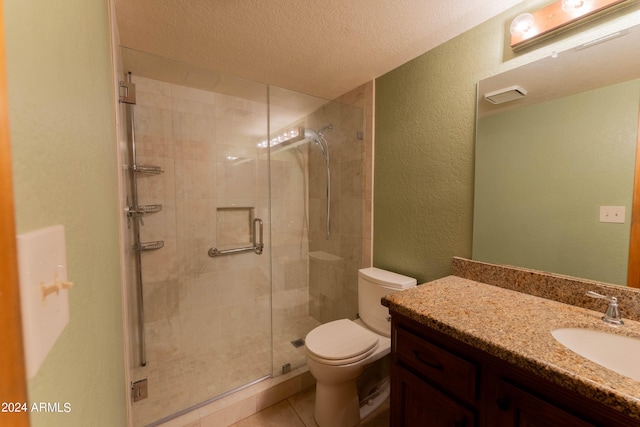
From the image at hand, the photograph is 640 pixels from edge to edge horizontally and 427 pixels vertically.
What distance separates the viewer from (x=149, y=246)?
199 centimetres

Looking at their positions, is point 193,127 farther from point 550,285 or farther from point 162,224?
point 550,285

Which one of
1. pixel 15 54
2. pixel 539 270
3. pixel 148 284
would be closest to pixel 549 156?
pixel 539 270

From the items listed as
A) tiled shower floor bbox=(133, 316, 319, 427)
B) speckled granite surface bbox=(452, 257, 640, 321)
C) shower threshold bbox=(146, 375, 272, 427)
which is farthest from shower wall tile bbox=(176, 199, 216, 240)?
speckled granite surface bbox=(452, 257, 640, 321)

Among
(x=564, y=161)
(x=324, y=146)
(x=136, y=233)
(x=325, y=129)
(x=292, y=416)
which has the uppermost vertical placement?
(x=325, y=129)

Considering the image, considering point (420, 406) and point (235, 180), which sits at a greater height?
point (235, 180)

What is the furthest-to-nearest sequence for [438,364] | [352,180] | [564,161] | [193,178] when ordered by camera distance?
1. [352,180]
2. [193,178]
3. [564,161]
4. [438,364]

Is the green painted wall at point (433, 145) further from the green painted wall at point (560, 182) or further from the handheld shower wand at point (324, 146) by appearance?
the handheld shower wand at point (324, 146)

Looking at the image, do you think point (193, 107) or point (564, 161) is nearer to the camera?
point (564, 161)

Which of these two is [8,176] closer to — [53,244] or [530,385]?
[53,244]

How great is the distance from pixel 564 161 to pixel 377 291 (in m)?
1.22

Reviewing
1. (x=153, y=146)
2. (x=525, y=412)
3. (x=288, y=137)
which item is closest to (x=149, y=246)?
(x=153, y=146)

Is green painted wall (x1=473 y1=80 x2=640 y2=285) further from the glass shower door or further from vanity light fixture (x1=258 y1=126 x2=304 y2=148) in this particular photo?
the glass shower door

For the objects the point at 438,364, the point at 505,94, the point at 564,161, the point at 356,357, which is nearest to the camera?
the point at 438,364

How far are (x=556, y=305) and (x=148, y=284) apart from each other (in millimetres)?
2537
